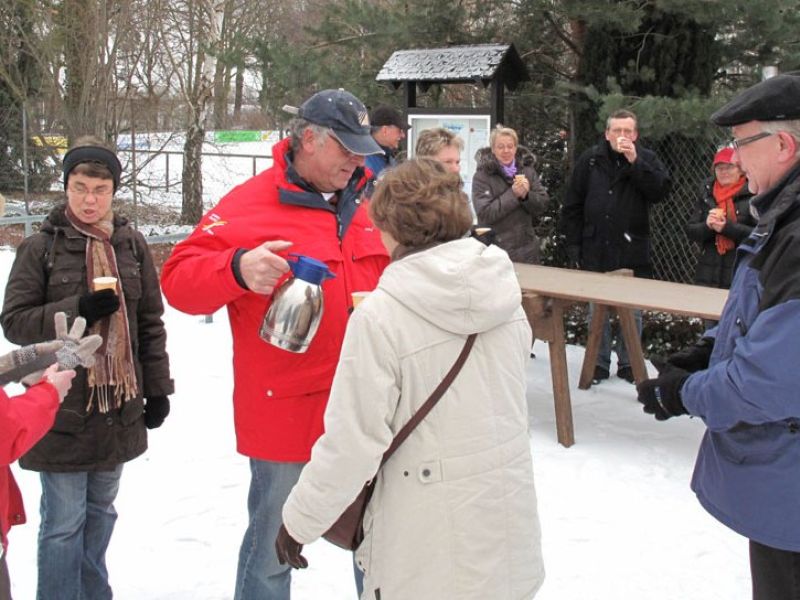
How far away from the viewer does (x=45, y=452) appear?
Result: 2717mm

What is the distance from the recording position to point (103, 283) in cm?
269

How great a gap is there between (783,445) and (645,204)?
4122 millimetres

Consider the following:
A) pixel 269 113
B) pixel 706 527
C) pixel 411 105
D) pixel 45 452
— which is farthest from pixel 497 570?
pixel 269 113

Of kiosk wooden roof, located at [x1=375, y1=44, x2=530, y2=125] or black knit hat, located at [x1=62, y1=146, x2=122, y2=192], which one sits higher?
kiosk wooden roof, located at [x1=375, y1=44, x2=530, y2=125]

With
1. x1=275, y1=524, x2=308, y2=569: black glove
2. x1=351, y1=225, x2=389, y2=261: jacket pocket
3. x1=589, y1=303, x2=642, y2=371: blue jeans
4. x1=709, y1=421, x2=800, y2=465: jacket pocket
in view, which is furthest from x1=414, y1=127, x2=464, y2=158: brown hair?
x1=275, y1=524, x2=308, y2=569: black glove

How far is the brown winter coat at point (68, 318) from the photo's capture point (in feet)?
8.91

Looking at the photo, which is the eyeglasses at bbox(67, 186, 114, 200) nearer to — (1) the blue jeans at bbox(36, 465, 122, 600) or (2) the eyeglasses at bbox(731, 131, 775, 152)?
(1) the blue jeans at bbox(36, 465, 122, 600)

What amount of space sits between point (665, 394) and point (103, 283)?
5.78 ft

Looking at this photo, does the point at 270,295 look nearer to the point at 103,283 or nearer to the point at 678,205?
the point at 103,283

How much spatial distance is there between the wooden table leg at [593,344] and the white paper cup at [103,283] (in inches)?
147

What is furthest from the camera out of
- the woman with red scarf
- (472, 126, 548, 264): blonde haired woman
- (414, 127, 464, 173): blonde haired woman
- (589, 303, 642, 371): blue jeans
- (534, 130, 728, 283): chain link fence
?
(534, 130, 728, 283): chain link fence

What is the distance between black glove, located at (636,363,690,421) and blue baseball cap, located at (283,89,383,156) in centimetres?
108

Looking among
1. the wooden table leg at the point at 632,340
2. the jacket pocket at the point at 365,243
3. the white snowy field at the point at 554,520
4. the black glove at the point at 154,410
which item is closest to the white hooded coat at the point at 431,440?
the jacket pocket at the point at 365,243

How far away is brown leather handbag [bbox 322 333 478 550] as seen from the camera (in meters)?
1.95
